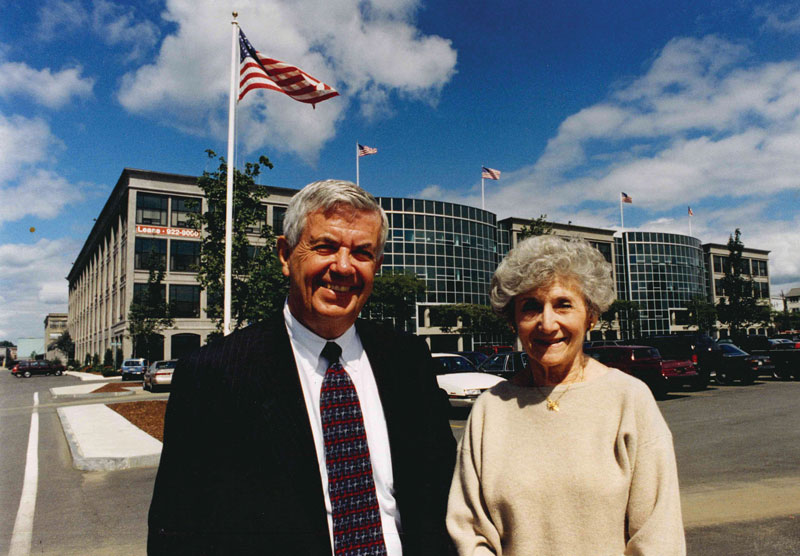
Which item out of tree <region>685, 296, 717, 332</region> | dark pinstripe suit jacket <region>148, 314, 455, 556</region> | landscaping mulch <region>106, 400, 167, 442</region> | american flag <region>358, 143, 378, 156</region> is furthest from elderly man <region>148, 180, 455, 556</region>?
tree <region>685, 296, 717, 332</region>

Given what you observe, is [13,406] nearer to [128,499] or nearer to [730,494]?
[128,499]

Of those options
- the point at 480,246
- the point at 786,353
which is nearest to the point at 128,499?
the point at 786,353

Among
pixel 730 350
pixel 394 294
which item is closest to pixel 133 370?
pixel 394 294

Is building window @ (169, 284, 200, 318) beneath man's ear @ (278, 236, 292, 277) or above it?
above

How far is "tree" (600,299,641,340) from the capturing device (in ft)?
192

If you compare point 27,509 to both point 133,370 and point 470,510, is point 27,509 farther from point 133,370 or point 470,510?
point 133,370

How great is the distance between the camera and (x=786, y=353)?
73.5 ft

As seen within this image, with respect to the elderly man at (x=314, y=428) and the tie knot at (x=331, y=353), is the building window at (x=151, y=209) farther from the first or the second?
the tie knot at (x=331, y=353)

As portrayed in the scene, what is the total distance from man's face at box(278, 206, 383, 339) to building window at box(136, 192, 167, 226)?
5324 cm

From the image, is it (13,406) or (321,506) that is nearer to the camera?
(321,506)

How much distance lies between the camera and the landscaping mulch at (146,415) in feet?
39.6

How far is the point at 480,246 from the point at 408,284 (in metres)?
20.1

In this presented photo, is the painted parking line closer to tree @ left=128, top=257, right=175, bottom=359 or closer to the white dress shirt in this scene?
the white dress shirt

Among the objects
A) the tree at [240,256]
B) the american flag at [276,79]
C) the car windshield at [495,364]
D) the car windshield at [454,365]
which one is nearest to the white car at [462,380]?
the car windshield at [454,365]
